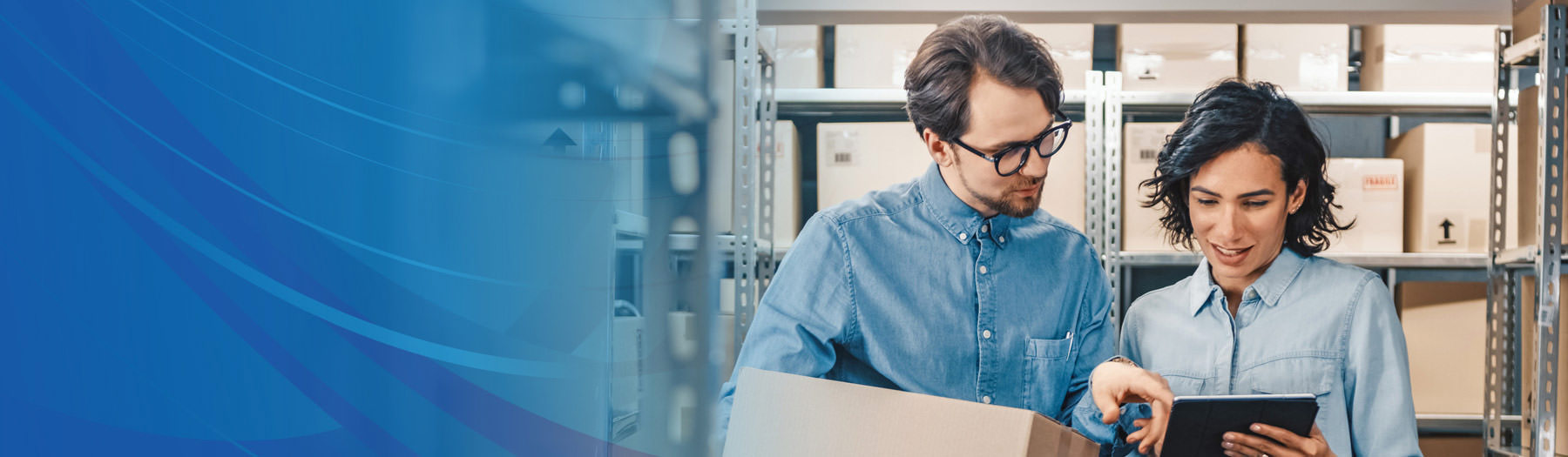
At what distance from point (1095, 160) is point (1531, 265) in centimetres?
78

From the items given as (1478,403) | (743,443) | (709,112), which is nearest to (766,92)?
(709,112)

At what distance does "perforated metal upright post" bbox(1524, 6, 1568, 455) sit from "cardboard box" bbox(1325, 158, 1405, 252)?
0.38 meters

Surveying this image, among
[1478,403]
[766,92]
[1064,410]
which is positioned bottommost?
[1478,403]

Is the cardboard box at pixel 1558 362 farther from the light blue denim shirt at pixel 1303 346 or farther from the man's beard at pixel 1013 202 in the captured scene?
the man's beard at pixel 1013 202

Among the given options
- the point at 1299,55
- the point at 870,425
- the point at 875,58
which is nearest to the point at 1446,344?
the point at 1299,55

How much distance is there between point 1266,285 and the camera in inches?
48.0

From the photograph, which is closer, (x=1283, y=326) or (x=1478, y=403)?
(x=1283, y=326)

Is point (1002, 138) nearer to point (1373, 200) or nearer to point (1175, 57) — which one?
point (1175, 57)

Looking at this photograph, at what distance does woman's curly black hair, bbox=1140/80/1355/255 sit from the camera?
121 centimetres

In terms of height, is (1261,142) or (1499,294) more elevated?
(1261,142)

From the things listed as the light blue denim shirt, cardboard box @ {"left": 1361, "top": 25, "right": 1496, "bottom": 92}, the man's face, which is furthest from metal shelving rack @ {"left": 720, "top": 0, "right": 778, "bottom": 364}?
cardboard box @ {"left": 1361, "top": 25, "right": 1496, "bottom": 92}

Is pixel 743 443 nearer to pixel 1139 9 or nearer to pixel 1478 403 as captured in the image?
pixel 1139 9

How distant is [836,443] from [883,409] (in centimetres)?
4

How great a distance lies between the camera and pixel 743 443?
77 centimetres
